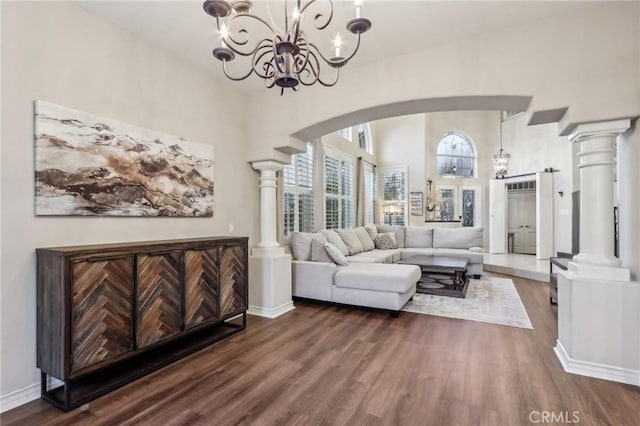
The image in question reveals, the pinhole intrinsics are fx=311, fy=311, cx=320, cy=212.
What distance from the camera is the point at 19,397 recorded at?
2066 mm

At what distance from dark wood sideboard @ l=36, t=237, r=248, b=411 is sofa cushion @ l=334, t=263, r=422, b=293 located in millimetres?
1677

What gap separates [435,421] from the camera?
6.12ft

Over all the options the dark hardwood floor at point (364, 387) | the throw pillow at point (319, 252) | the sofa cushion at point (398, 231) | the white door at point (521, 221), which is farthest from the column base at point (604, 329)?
the white door at point (521, 221)

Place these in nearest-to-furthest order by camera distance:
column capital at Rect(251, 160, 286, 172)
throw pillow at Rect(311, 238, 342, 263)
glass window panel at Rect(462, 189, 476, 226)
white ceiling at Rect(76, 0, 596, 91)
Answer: white ceiling at Rect(76, 0, 596, 91) → column capital at Rect(251, 160, 286, 172) → throw pillow at Rect(311, 238, 342, 263) → glass window panel at Rect(462, 189, 476, 226)

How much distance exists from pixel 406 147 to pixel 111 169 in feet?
28.6

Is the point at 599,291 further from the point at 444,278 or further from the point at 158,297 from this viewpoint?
the point at 444,278

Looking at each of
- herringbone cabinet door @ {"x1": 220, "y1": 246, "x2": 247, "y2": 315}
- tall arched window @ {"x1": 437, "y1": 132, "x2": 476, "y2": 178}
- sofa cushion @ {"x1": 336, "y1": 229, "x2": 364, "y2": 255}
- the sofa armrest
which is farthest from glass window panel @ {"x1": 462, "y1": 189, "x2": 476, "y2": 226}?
herringbone cabinet door @ {"x1": 220, "y1": 246, "x2": 247, "y2": 315}

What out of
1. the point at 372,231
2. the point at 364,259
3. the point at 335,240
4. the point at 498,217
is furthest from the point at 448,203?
the point at 335,240

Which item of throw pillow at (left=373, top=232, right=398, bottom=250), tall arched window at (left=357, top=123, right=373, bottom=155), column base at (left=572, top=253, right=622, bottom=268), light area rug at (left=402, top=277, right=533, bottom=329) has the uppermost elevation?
tall arched window at (left=357, top=123, right=373, bottom=155)

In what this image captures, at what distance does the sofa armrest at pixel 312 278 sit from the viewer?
4270 mm

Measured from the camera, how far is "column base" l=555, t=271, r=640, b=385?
228 centimetres

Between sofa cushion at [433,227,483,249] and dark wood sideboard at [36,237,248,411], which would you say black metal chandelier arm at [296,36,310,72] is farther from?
sofa cushion at [433,227,483,249]

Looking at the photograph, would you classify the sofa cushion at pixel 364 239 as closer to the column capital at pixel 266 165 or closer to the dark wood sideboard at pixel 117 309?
the column capital at pixel 266 165

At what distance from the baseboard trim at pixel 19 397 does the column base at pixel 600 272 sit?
4.08 m
